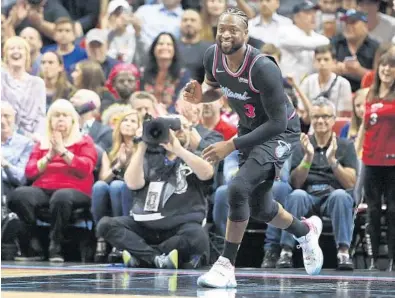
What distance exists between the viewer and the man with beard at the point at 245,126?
692 cm

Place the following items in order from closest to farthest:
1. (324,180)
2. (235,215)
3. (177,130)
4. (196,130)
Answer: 1. (235,215)
2. (177,130)
3. (324,180)
4. (196,130)

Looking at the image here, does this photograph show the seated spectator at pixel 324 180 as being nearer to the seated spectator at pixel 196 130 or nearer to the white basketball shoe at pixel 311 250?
the seated spectator at pixel 196 130

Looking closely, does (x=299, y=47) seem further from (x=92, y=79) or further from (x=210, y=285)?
(x=210, y=285)

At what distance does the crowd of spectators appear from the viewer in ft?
31.8

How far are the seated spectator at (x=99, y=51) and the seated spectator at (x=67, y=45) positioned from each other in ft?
0.67

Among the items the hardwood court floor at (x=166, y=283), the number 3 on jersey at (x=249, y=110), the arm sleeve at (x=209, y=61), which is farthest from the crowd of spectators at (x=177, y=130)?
the hardwood court floor at (x=166, y=283)

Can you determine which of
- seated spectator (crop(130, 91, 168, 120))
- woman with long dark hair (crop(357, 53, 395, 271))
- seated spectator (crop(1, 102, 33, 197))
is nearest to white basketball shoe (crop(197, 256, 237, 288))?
woman with long dark hair (crop(357, 53, 395, 271))

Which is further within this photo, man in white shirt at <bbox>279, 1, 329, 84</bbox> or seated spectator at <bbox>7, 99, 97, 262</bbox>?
man in white shirt at <bbox>279, 1, 329, 84</bbox>

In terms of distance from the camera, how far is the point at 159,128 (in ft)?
29.5

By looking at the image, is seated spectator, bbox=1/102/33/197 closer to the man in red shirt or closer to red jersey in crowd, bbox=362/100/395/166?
the man in red shirt

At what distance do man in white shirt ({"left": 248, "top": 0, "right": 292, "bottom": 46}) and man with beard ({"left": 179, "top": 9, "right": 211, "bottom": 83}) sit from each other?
65 cm

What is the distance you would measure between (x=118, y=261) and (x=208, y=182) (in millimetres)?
1253

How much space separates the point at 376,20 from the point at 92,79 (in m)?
3.76

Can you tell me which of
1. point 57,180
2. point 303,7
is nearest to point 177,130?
point 57,180
